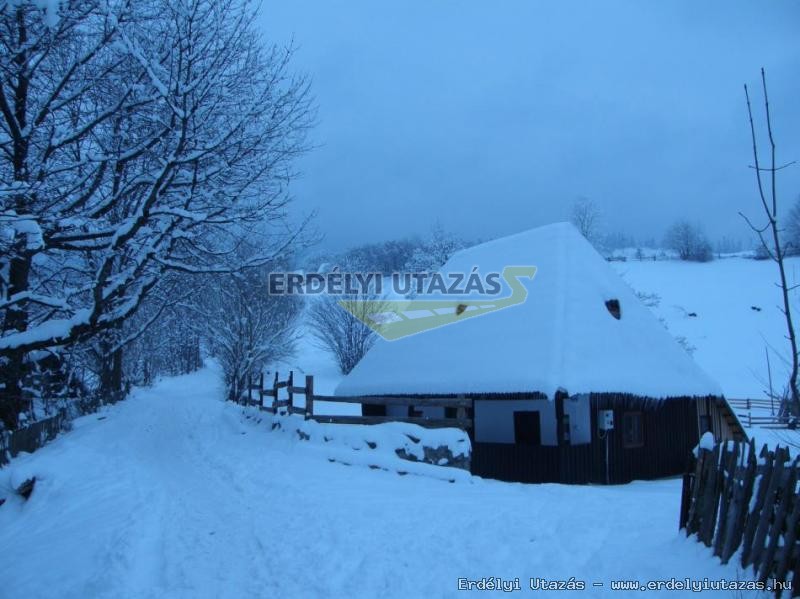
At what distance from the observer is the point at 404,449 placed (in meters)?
10.6

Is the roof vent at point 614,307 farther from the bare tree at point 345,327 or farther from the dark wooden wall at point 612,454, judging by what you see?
the bare tree at point 345,327

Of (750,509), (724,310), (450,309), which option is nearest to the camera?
(750,509)

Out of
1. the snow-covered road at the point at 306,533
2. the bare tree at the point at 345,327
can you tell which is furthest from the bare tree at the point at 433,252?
the snow-covered road at the point at 306,533

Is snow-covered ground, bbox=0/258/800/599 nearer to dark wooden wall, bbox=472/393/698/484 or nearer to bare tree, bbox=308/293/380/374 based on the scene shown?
dark wooden wall, bbox=472/393/698/484

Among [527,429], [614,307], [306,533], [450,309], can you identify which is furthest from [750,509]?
[450,309]

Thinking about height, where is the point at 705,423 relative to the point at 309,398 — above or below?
below

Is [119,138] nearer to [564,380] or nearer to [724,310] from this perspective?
[564,380]

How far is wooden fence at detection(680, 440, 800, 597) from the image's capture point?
4492 mm

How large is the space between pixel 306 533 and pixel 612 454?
32.1 feet

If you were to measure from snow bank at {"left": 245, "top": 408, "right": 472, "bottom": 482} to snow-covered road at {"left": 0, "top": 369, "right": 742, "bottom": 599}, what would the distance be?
331 mm

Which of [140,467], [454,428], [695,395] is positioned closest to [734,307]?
[695,395]

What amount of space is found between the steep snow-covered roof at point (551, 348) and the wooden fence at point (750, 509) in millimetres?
6643

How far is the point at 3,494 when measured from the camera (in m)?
9.47

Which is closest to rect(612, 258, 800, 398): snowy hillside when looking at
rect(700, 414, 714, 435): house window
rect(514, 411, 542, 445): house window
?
rect(700, 414, 714, 435): house window
